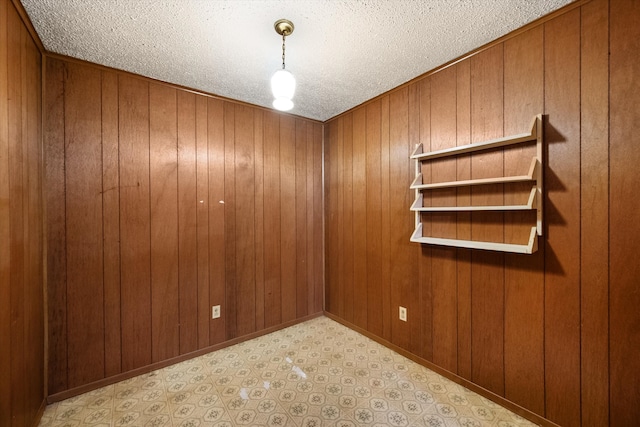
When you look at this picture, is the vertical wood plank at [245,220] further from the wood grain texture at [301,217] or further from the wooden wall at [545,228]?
the wooden wall at [545,228]

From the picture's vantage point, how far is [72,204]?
189 centimetres

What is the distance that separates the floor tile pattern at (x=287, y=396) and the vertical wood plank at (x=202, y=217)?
0.31m

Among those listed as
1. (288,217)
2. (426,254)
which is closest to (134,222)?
(288,217)

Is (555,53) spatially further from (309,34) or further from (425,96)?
(309,34)

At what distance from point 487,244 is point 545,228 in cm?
31

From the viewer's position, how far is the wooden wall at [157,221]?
188 cm

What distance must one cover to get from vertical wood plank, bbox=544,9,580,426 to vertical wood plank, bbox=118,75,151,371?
274cm

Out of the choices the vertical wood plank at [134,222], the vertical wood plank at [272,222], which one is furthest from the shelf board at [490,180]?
the vertical wood plank at [134,222]

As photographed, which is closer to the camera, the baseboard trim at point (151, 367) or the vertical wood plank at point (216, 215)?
the baseboard trim at point (151, 367)

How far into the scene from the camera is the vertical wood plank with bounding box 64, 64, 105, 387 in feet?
6.19

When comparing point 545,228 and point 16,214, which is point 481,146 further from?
point 16,214

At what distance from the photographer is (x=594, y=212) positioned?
4.60 feet

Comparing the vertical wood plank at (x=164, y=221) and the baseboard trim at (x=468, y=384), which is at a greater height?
the vertical wood plank at (x=164, y=221)

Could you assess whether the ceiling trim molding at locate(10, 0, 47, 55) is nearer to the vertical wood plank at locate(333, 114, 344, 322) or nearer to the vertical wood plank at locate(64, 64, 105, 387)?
the vertical wood plank at locate(64, 64, 105, 387)
